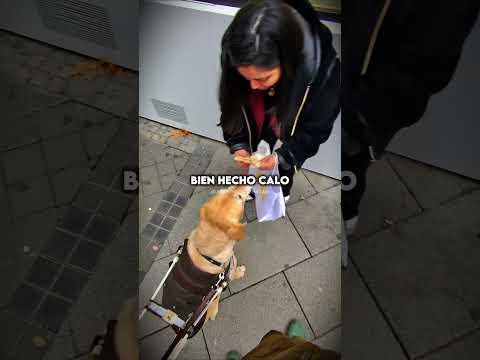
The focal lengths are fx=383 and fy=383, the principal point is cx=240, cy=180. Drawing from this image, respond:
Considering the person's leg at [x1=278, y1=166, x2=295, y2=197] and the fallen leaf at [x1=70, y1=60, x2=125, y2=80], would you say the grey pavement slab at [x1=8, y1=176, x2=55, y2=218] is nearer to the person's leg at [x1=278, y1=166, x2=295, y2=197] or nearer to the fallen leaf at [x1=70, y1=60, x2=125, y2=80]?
the fallen leaf at [x1=70, y1=60, x2=125, y2=80]

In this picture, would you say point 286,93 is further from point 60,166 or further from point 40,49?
point 40,49

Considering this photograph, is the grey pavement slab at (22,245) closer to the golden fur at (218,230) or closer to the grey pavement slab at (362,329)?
the golden fur at (218,230)

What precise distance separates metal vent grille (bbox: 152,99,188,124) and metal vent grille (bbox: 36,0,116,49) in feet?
2.76

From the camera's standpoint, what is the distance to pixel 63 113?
254 cm

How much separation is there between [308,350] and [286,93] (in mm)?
815

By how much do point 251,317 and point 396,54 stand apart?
3.30 ft

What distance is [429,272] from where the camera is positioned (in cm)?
194

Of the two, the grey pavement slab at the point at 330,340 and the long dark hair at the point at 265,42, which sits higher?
the long dark hair at the point at 265,42

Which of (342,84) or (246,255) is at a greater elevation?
(342,84)

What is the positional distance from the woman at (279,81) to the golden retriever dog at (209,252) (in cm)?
19

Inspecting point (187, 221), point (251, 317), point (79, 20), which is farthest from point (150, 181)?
point (79, 20)

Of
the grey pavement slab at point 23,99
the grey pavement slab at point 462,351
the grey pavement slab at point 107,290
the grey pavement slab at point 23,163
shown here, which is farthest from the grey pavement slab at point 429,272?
the grey pavement slab at point 23,99

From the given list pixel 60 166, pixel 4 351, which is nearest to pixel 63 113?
pixel 60 166

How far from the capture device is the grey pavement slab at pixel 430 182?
213 centimetres
